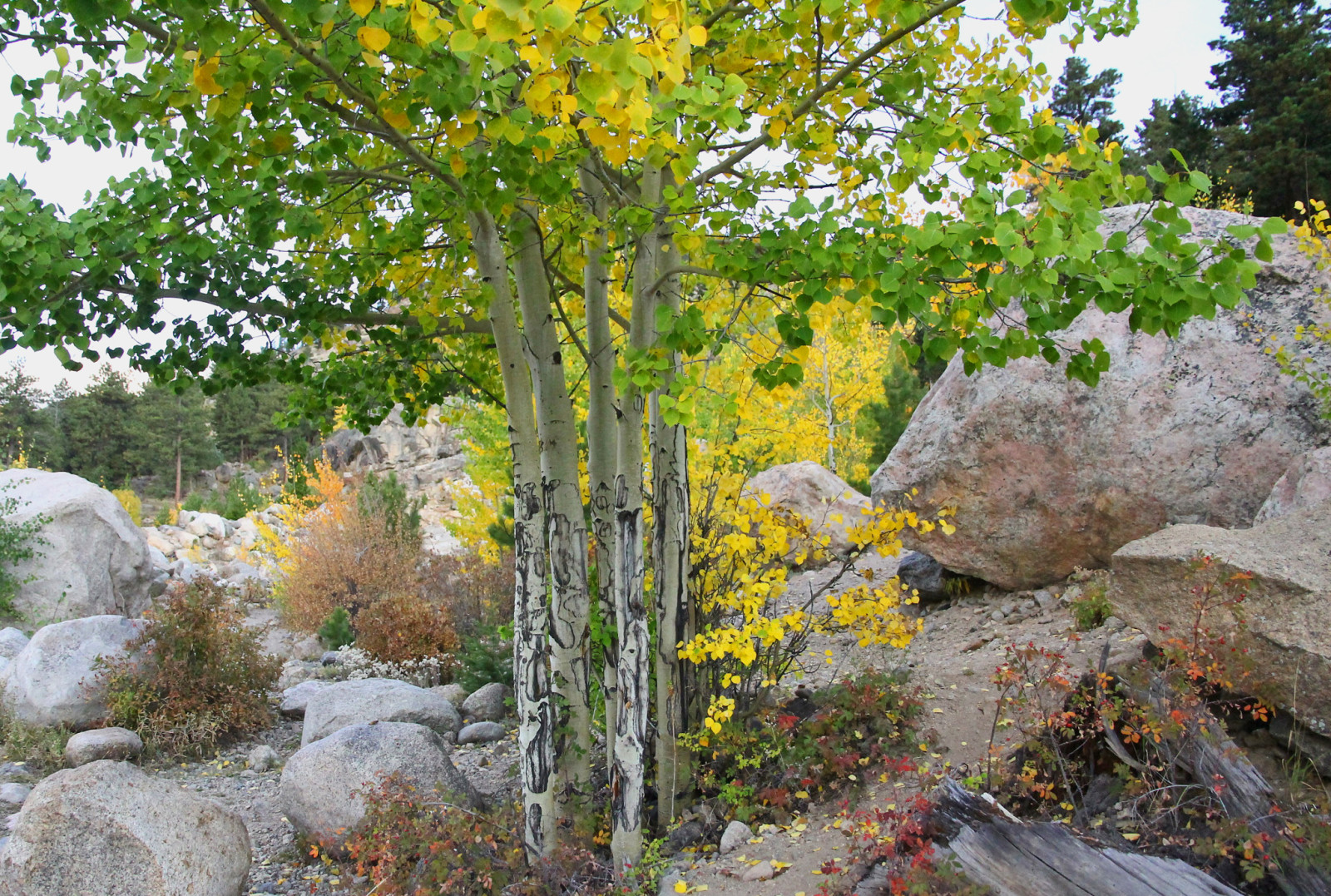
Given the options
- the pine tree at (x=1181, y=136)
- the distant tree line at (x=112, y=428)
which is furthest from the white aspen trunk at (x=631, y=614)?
the distant tree line at (x=112, y=428)

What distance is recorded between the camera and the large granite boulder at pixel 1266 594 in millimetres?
3256

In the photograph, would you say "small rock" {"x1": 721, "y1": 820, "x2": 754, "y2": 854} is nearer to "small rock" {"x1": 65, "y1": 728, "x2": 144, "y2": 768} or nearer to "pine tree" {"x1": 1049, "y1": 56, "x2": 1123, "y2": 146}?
"small rock" {"x1": 65, "y1": 728, "x2": 144, "y2": 768}

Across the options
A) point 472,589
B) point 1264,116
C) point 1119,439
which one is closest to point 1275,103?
point 1264,116

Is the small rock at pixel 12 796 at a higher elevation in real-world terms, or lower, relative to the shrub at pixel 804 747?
lower

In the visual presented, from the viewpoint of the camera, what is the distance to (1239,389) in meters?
5.69

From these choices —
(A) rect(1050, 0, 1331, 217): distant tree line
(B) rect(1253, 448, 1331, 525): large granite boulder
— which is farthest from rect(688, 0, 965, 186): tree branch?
(A) rect(1050, 0, 1331, 217): distant tree line

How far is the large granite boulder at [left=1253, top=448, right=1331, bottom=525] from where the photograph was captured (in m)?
4.52

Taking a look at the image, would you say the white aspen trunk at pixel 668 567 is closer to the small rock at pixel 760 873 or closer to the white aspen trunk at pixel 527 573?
the white aspen trunk at pixel 527 573

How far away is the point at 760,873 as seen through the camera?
3500mm

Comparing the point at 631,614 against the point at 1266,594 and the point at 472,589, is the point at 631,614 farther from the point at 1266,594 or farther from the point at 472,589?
the point at 472,589

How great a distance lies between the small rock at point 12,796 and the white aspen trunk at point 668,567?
4129mm

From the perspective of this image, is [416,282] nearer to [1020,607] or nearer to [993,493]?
[993,493]

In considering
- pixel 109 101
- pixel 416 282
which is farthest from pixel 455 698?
pixel 109 101

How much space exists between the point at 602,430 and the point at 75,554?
9.45 m
